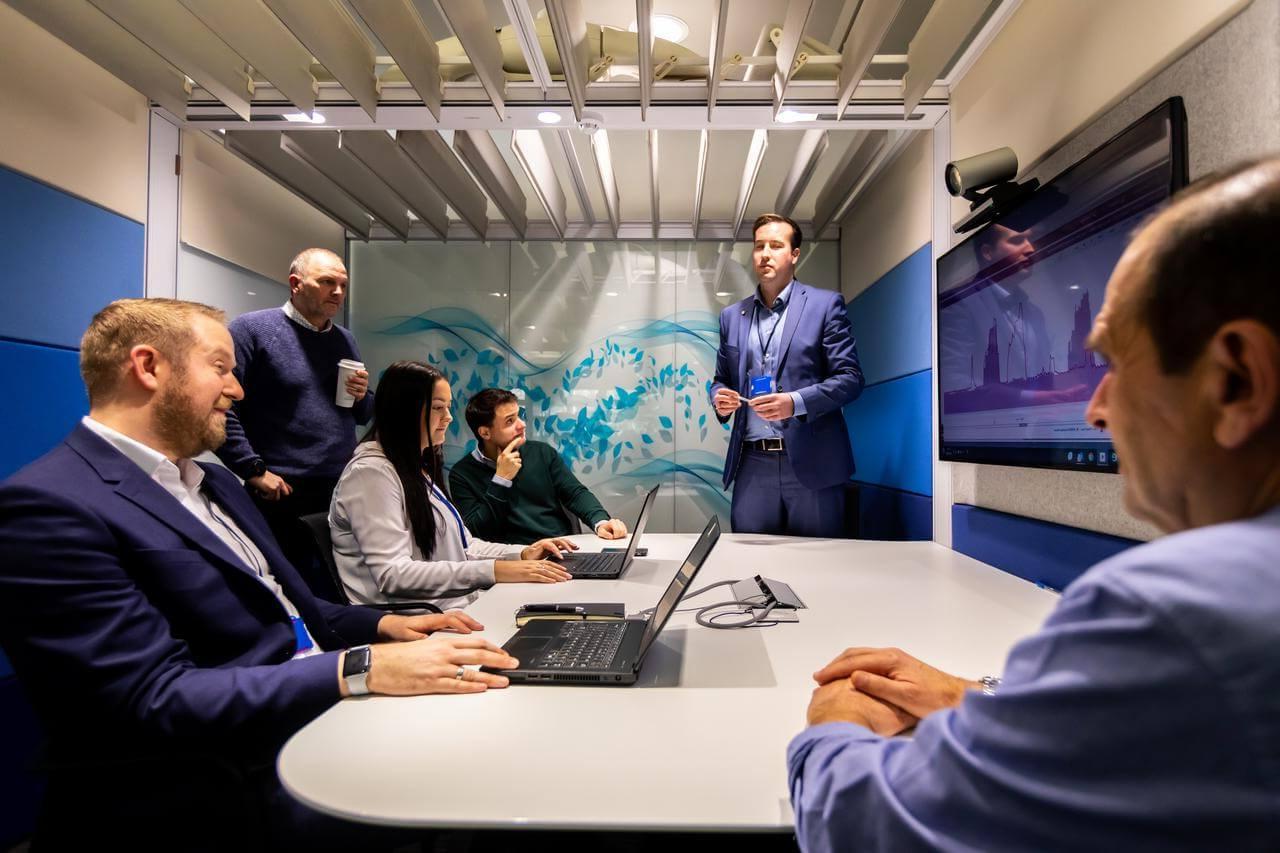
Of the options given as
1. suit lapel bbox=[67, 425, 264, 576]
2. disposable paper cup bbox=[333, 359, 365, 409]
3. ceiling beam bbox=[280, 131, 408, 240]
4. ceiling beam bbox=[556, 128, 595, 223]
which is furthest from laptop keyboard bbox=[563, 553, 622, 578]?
ceiling beam bbox=[280, 131, 408, 240]

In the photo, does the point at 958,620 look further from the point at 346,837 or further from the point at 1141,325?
the point at 346,837

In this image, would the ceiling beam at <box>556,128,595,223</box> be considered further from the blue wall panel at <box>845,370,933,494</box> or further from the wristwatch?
the wristwatch

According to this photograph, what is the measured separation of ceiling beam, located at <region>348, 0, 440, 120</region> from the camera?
1984 millimetres

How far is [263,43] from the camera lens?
7.23 ft

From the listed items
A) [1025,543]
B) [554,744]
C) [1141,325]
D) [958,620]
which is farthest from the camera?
[1025,543]

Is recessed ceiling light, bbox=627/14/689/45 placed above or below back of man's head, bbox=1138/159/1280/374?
above

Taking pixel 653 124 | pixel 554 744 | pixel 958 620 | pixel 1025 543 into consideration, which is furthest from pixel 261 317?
pixel 1025 543

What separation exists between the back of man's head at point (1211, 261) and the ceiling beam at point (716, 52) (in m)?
1.77

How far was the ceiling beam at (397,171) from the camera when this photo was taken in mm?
3074

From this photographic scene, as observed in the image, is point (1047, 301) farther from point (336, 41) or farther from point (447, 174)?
point (447, 174)

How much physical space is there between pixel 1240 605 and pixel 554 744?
0.71 m

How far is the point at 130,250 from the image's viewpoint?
2.69 metres

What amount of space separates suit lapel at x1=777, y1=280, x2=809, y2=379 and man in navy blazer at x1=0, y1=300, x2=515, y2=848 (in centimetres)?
194

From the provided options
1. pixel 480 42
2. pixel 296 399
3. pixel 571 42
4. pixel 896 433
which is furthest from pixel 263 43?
pixel 896 433
